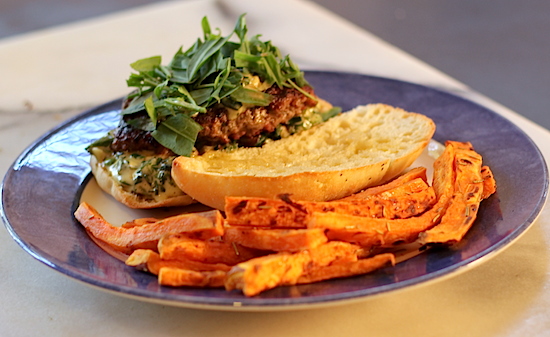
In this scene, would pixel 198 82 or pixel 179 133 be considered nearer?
pixel 179 133

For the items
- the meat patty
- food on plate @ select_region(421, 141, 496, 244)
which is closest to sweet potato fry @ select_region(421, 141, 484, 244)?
food on plate @ select_region(421, 141, 496, 244)

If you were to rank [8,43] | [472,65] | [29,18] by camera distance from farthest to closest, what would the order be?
[29,18] < [472,65] < [8,43]

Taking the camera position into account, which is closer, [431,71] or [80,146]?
[80,146]

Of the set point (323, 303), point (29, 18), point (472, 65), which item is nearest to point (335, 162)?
point (323, 303)

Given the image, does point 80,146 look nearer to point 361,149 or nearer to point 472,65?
point 361,149

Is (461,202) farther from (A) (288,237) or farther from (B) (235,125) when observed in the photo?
(B) (235,125)

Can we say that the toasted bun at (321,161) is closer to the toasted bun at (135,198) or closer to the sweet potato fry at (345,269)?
Result: the toasted bun at (135,198)

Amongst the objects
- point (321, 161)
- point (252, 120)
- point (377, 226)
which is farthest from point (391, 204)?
point (252, 120)
